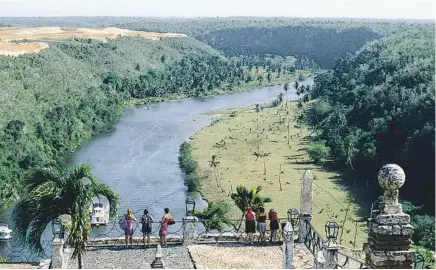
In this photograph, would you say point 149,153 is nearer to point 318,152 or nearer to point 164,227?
point 318,152

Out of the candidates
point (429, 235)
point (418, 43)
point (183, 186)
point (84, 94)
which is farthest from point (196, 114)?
point (429, 235)

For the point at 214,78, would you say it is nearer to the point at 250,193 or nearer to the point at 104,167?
the point at 104,167

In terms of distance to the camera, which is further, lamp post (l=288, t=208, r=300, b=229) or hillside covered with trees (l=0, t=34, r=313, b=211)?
hillside covered with trees (l=0, t=34, r=313, b=211)

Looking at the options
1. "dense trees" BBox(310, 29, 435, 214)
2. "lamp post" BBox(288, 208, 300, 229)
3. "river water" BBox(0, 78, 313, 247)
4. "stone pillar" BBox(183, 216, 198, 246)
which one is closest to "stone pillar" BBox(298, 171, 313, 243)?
"lamp post" BBox(288, 208, 300, 229)

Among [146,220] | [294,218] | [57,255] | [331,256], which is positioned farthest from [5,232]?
[331,256]

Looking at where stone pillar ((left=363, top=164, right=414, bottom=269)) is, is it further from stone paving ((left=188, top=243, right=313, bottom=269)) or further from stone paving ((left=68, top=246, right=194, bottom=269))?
stone paving ((left=68, top=246, right=194, bottom=269))

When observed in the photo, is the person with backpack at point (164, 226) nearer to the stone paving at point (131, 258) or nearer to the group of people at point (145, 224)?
the group of people at point (145, 224)

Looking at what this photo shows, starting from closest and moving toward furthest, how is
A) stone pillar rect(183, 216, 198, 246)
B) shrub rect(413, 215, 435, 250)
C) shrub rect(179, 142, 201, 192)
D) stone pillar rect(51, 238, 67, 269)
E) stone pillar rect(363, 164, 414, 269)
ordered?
stone pillar rect(363, 164, 414, 269), stone pillar rect(51, 238, 67, 269), stone pillar rect(183, 216, 198, 246), shrub rect(413, 215, 435, 250), shrub rect(179, 142, 201, 192)
